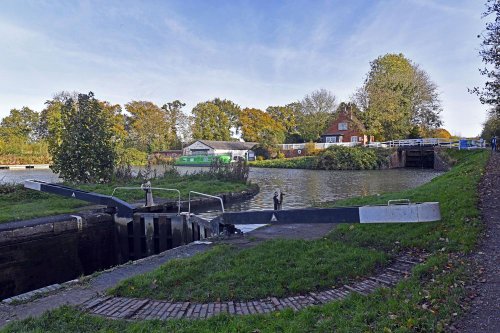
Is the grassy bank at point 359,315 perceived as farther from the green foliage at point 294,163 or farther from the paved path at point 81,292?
the green foliage at point 294,163

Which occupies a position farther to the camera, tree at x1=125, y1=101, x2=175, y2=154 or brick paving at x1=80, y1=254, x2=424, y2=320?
tree at x1=125, y1=101, x2=175, y2=154

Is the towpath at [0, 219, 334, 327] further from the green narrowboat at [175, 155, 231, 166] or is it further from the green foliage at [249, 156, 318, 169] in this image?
the green narrowboat at [175, 155, 231, 166]

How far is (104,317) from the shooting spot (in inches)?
190

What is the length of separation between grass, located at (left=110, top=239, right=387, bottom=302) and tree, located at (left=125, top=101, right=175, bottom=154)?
211ft

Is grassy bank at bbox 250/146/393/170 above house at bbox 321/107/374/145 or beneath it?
beneath

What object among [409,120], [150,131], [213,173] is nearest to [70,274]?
[213,173]

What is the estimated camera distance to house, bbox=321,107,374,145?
57.9 meters

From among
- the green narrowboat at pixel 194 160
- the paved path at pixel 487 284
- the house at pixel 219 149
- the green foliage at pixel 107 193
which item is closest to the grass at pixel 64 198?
the green foliage at pixel 107 193

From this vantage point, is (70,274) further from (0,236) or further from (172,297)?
(172,297)

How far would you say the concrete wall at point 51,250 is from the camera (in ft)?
29.6

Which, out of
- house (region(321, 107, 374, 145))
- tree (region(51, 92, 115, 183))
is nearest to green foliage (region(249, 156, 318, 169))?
Result: house (region(321, 107, 374, 145))

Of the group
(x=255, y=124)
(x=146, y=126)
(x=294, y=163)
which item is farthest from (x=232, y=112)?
(x=294, y=163)

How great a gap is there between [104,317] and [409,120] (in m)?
55.7

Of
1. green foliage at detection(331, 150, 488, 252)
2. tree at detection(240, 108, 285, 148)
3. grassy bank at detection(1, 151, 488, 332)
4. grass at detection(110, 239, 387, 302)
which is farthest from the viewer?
tree at detection(240, 108, 285, 148)
